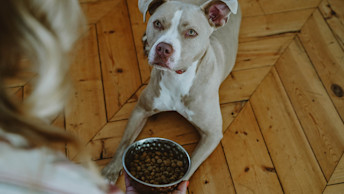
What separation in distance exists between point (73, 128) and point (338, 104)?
1.40 metres

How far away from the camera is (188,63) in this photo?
4.08 ft

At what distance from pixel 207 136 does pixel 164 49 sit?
514 millimetres

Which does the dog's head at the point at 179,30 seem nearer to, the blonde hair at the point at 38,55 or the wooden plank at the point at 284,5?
the blonde hair at the point at 38,55

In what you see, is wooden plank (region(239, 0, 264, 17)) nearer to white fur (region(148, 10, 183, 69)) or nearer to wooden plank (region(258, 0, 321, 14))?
wooden plank (region(258, 0, 321, 14))

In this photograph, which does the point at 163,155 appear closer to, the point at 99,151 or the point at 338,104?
the point at 99,151

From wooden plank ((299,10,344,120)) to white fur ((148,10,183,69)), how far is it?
1.05 m

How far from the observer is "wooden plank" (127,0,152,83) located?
5.80 feet

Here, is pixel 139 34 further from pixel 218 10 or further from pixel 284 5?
pixel 284 5

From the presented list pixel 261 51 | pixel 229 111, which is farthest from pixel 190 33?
pixel 261 51

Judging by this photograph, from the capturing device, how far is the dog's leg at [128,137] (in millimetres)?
1415

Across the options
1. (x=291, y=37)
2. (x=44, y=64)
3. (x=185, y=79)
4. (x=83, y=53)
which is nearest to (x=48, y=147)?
(x=44, y=64)

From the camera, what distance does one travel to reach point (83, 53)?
1.81 m

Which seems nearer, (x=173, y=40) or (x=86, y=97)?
(x=173, y=40)

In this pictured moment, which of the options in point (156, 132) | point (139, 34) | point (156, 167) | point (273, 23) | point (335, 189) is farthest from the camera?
point (273, 23)
